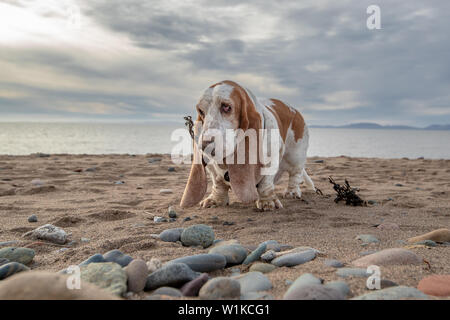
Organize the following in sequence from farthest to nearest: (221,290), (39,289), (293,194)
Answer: (293,194), (221,290), (39,289)

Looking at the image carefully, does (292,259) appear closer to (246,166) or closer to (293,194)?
(246,166)

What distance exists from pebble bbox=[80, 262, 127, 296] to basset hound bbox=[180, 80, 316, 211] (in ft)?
5.12

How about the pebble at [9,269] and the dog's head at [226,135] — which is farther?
the dog's head at [226,135]

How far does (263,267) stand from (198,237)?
2.36 feet

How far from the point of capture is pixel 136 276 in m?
1.69

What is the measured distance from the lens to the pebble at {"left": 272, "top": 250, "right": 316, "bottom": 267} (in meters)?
2.08

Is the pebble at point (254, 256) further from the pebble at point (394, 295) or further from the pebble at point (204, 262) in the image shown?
the pebble at point (394, 295)

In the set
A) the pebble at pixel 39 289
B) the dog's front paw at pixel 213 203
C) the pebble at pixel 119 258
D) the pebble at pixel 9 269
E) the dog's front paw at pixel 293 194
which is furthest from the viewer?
the dog's front paw at pixel 293 194

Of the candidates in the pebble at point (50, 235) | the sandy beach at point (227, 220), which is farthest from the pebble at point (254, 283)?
the pebble at point (50, 235)

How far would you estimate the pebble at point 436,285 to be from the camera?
1.59 metres

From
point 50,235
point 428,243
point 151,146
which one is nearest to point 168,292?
point 50,235

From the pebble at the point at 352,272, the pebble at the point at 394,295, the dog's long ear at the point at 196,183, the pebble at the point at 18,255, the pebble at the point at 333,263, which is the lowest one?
the pebble at the point at 18,255

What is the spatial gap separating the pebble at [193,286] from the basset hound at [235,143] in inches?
61.9
